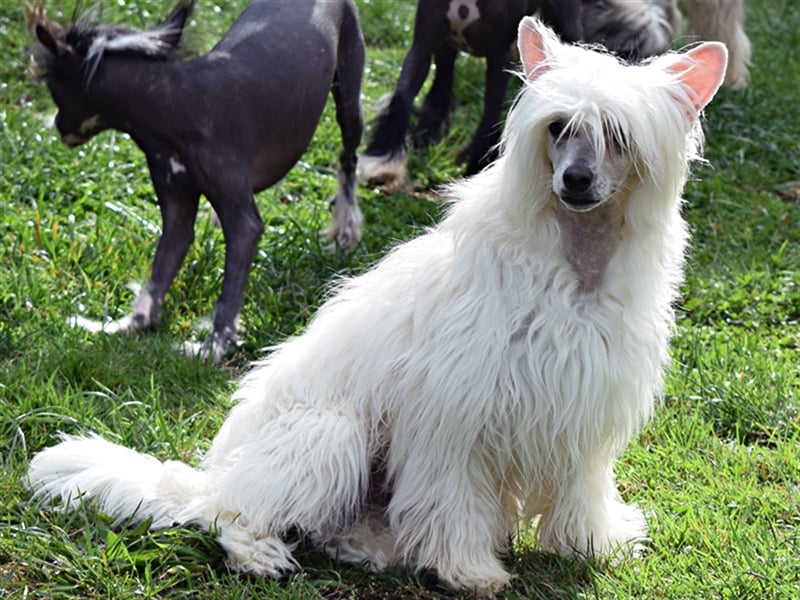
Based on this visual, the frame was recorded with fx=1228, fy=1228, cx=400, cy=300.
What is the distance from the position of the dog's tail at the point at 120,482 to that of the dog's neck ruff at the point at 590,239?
119 centimetres

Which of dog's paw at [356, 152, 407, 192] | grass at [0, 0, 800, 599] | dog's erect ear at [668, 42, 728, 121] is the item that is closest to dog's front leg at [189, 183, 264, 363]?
grass at [0, 0, 800, 599]

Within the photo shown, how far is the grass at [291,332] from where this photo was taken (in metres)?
3.22

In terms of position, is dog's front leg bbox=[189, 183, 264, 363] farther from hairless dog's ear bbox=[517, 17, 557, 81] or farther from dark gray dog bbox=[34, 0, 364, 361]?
hairless dog's ear bbox=[517, 17, 557, 81]

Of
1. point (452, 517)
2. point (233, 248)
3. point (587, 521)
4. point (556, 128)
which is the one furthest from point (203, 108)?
point (587, 521)

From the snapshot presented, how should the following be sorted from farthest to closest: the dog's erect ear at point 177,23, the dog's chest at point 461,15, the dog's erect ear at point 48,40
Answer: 1. the dog's chest at point 461,15
2. the dog's erect ear at point 177,23
3. the dog's erect ear at point 48,40

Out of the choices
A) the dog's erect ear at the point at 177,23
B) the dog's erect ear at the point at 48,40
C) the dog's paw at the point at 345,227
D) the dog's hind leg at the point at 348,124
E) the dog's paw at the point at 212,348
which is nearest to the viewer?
the dog's erect ear at the point at 48,40

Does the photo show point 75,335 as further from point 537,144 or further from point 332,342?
point 537,144

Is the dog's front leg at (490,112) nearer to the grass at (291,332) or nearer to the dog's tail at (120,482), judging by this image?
the grass at (291,332)

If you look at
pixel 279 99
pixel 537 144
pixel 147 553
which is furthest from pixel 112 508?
pixel 279 99

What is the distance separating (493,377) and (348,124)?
103 inches

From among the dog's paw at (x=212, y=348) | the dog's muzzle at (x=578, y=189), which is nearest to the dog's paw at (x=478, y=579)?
the dog's muzzle at (x=578, y=189)

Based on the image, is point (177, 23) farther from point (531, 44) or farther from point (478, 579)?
point (478, 579)

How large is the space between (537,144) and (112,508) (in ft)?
4.91

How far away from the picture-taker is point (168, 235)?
478 cm
